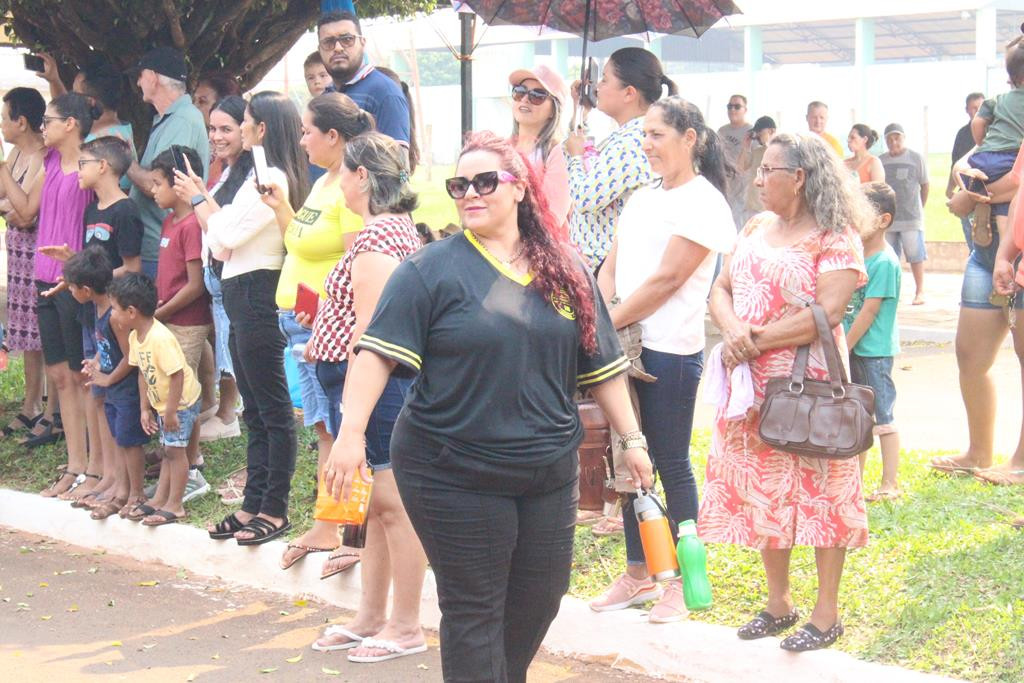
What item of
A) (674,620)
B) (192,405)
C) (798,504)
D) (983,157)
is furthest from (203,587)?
(983,157)

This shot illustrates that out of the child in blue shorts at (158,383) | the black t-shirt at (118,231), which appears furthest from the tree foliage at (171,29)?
the child in blue shorts at (158,383)

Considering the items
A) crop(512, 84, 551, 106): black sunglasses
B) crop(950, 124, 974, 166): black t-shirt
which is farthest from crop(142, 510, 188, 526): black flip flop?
crop(950, 124, 974, 166): black t-shirt

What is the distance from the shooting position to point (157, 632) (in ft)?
19.8

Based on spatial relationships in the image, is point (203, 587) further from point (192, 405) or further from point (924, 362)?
point (924, 362)

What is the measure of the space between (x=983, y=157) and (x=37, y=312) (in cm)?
571

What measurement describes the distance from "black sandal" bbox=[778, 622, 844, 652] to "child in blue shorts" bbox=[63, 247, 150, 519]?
13.0 feet

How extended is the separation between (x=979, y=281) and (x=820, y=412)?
8.15 feet

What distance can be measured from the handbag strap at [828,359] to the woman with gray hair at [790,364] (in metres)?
0.03

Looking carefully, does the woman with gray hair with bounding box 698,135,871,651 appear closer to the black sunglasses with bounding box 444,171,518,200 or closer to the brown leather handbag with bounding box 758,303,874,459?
the brown leather handbag with bounding box 758,303,874,459

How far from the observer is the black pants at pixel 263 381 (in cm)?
664

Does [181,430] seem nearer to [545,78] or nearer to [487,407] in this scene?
[545,78]

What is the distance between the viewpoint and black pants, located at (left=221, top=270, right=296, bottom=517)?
664cm

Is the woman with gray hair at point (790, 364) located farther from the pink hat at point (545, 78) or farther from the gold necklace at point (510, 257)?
the pink hat at point (545, 78)

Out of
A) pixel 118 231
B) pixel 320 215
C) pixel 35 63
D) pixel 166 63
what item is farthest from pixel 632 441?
pixel 35 63
